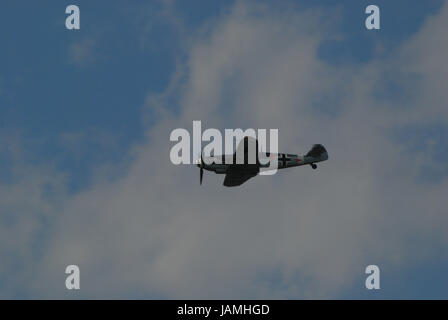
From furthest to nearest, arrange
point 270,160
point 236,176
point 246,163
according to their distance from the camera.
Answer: point 236,176, point 270,160, point 246,163

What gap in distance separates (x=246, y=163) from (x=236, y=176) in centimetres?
392

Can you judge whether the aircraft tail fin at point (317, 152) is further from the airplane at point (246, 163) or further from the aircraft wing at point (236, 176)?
the aircraft wing at point (236, 176)

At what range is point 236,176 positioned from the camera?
291ft

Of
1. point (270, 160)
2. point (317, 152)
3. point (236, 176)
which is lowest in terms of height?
point (236, 176)

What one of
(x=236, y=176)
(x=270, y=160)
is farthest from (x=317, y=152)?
(x=236, y=176)

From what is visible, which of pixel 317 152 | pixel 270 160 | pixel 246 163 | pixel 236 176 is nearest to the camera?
pixel 246 163

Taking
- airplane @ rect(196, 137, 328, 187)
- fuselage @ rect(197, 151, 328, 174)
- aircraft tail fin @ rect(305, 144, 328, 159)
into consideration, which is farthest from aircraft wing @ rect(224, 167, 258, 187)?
aircraft tail fin @ rect(305, 144, 328, 159)

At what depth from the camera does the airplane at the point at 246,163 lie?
8581cm

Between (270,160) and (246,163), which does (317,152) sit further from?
(246,163)

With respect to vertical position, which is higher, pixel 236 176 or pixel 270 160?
pixel 270 160
